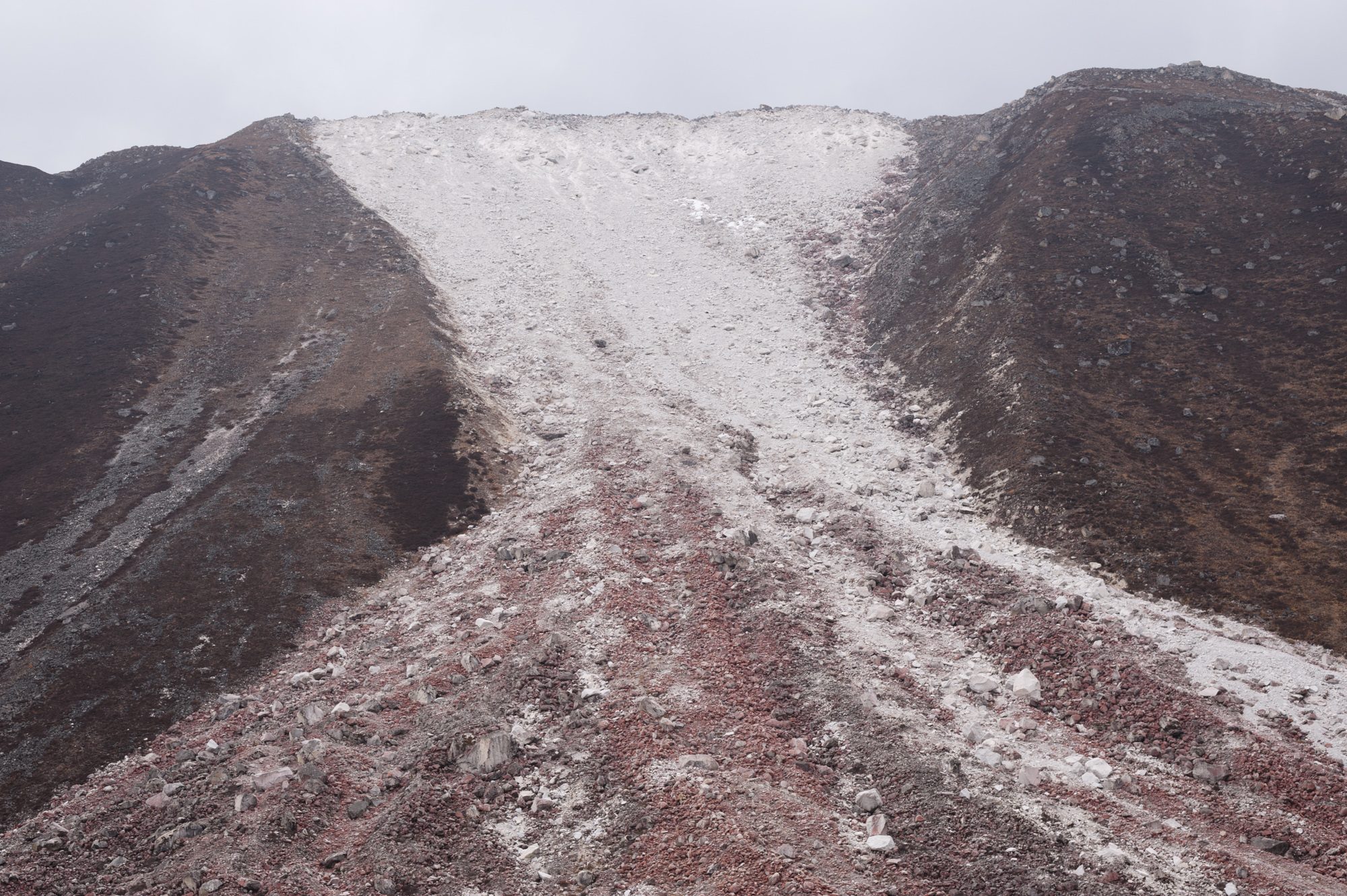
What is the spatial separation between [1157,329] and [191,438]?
4752 centimetres

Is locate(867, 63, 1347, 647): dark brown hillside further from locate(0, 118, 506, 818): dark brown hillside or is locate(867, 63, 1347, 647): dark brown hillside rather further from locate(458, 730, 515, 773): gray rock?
locate(0, 118, 506, 818): dark brown hillside

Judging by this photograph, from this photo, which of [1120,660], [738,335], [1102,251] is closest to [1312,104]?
[1102,251]

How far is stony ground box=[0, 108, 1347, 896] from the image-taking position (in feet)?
46.5

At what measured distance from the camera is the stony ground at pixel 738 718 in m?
14.2

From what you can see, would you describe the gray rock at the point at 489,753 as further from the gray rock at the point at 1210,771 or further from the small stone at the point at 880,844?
the gray rock at the point at 1210,771

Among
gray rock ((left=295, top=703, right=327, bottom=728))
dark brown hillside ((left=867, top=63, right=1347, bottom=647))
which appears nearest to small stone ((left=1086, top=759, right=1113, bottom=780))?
dark brown hillside ((left=867, top=63, right=1347, bottom=647))

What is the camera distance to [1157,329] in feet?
112

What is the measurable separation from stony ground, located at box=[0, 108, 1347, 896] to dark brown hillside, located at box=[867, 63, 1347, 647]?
261 cm

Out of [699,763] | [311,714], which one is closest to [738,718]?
[699,763]

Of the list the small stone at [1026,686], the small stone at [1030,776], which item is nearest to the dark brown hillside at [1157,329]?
the small stone at [1026,686]

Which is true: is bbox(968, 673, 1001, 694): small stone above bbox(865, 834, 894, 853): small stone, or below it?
above

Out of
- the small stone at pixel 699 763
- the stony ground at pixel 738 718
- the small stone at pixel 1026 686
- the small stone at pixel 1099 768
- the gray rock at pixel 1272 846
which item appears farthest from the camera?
the small stone at pixel 1026 686

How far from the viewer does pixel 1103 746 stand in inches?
677

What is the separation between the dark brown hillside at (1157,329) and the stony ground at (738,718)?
2606mm
